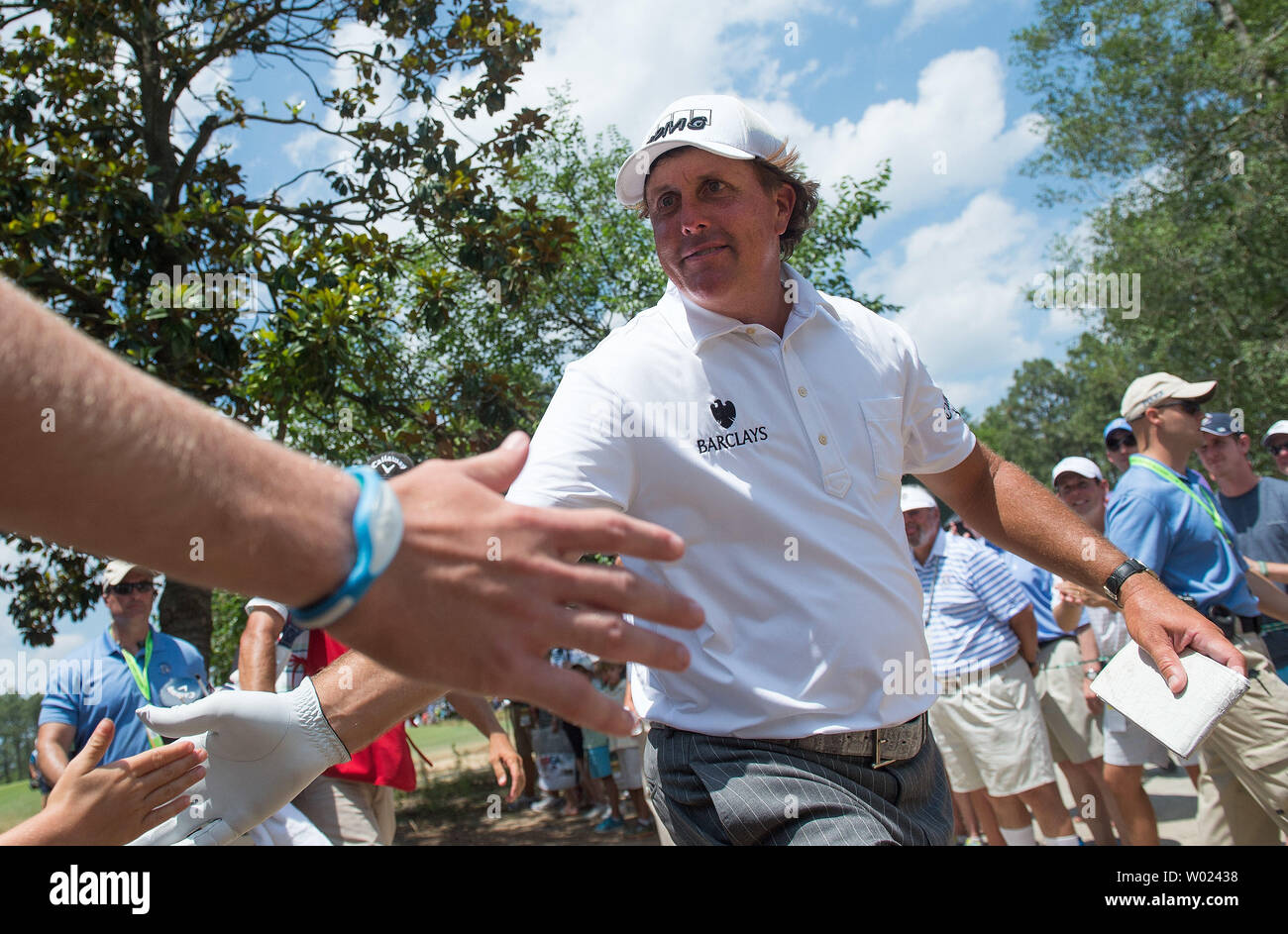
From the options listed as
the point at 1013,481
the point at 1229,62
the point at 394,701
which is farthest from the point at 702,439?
the point at 1229,62

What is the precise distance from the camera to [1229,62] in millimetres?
15664

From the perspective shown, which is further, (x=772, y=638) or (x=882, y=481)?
(x=882, y=481)

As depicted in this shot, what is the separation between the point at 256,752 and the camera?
6.05 feet

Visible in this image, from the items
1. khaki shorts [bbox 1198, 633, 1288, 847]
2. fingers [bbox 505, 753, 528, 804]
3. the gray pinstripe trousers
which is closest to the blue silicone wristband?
the gray pinstripe trousers

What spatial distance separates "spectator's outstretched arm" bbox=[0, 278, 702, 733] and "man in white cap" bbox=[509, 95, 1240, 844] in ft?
3.16

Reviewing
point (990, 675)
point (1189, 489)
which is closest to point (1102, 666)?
point (990, 675)

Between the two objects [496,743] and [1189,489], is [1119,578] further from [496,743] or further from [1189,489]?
[496,743]

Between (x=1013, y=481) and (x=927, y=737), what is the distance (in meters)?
0.85

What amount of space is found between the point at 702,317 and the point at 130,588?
3871 millimetres

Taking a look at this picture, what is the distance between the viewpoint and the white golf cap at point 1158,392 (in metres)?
4.74

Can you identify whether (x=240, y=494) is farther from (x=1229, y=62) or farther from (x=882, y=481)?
(x=1229, y=62)

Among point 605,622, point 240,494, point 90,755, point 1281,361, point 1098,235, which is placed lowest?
point 90,755

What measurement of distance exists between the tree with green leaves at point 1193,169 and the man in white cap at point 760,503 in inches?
600

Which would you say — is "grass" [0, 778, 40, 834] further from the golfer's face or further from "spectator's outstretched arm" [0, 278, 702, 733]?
"spectator's outstretched arm" [0, 278, 702, 733]
